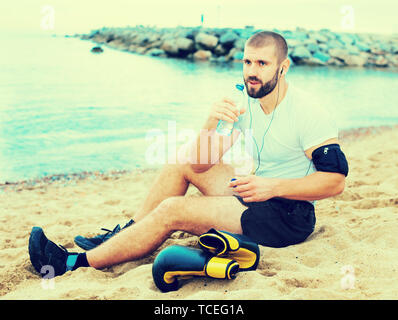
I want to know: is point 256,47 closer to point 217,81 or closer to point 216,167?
point 216,167

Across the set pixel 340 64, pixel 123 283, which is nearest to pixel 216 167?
pixel 123 283

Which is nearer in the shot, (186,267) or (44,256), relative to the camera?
(186,267)

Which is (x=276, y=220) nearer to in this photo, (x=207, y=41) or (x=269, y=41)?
(x=269, y=41)

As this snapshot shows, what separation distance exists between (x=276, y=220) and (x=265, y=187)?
0.80 feet

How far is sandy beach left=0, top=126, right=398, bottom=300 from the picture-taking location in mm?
2457

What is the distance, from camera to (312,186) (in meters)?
2.78

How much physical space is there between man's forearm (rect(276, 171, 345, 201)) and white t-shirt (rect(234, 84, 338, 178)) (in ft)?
0.67

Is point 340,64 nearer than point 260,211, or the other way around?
point 260,211

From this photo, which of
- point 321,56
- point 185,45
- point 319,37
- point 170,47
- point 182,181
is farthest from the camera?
point 319,37

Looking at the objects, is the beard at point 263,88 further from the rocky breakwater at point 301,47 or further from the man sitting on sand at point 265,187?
the rocky breakwater at point 301,47

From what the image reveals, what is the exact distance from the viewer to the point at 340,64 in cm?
2955

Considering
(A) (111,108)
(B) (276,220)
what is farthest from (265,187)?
(A) (111,108)

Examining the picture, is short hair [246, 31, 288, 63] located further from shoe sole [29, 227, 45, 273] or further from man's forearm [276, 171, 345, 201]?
shoe sole [29, 227, 45, 273]
